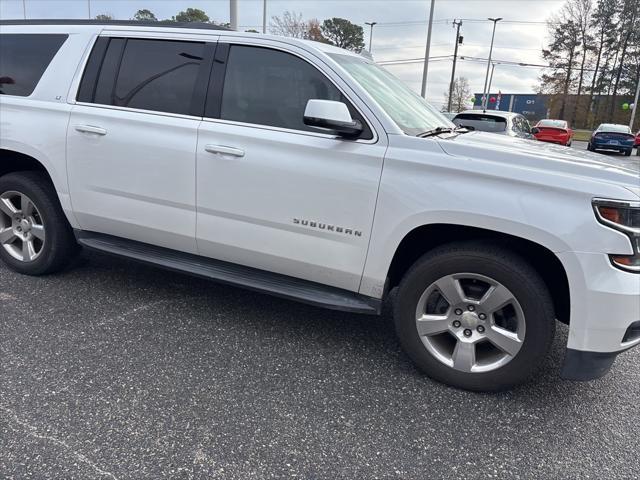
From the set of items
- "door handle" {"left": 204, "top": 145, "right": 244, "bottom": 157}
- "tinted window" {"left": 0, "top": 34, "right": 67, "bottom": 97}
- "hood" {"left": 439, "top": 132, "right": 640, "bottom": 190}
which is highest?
"tinted window" {"left": 0, "top": 34, "right": 67, "bottom": 97}

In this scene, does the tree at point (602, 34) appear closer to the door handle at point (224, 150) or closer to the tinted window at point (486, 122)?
the tinted window at point (486, 122)

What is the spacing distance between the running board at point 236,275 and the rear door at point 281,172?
0.21ft

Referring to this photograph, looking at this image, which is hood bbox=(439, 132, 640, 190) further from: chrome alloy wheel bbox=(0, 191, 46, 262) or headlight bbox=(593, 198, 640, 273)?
chrome alloy wheel bbox=(0, 191, 46, 262)

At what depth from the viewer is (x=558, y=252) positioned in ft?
8.46

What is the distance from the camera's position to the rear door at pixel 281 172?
302 cm

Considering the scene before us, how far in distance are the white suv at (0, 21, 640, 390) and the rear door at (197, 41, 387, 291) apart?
1 centimetres

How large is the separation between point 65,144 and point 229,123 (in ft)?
4.62

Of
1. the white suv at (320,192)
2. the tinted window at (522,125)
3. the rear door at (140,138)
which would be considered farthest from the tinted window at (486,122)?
the rear door at (140,138)

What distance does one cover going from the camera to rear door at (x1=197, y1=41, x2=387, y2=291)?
9.91 feet

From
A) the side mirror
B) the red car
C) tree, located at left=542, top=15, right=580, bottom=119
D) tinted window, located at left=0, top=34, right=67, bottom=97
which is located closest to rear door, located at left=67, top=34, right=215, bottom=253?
tinted window, located at left=0, top=34, right=67, bottom=97

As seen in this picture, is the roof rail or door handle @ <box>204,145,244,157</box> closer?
door handle @ <box>204,145,244,157</box>

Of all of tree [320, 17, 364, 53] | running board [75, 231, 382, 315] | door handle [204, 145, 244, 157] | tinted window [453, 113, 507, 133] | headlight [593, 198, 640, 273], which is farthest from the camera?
tree [320, 17, 364, 53]

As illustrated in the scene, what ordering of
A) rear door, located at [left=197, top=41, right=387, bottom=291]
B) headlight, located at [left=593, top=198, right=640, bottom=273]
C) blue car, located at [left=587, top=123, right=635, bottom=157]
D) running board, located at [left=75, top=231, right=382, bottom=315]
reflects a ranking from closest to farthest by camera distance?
headlight, located at [left=593, top=198, right=640, bottom=273]
rear door, located at [left=197, top=41, right=387, bottom=291]
running board, located at [left=75, top=231, right=382, bottom=315]
blue car, located at [left=587, top=123, right=635, bottom=157]

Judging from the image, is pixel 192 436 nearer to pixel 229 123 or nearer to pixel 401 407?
pixel 401 407
